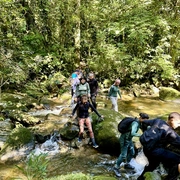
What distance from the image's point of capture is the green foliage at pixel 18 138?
25.5 ft

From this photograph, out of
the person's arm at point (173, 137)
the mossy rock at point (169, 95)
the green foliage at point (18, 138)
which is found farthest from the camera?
the mossy rock at point (169, 95)

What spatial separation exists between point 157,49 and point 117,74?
3663 mm

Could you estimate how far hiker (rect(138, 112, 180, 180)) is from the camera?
437 centimetres

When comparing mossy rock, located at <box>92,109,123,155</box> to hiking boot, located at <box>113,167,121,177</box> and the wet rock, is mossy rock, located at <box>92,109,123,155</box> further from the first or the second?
hiking boot, located at <box>113,167,121,177</box>

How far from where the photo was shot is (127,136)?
20.1ft

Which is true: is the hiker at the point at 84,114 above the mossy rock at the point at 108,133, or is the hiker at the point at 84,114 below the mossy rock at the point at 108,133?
above

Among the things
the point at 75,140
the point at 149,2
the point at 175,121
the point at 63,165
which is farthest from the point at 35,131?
the point at 149,2

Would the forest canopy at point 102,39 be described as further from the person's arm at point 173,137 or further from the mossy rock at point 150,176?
the person's arm at point 173,137

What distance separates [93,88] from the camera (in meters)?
9.91

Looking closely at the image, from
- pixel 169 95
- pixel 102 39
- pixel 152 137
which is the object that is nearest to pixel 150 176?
pixel 152 137

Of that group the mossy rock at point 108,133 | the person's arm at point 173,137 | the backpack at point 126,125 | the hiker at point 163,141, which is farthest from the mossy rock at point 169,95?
the person's arm at point 173,137

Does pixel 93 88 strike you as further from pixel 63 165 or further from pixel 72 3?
pixel 72 3

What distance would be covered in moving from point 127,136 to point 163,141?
66.7 inches

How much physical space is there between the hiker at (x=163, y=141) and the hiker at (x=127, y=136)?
0.75 metres
